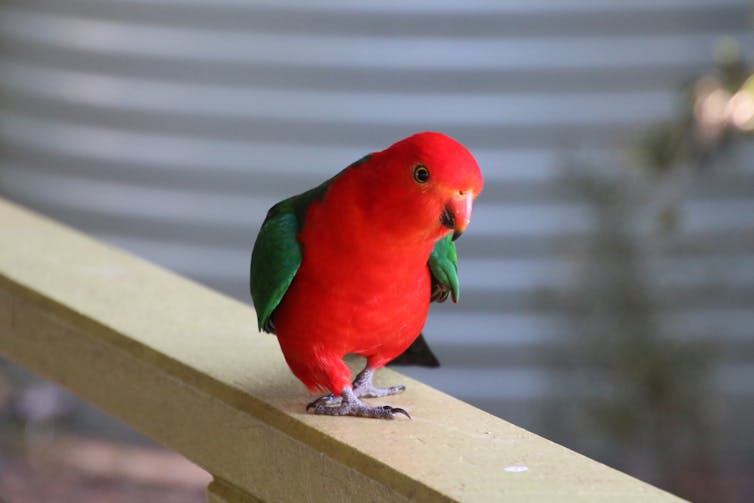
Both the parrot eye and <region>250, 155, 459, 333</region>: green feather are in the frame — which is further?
<region>250, 155, 459, 333</region>: green feather

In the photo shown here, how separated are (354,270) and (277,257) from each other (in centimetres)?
8

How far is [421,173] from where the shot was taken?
101cm

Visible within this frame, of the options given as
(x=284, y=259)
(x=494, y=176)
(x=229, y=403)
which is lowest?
(x=229, y=403)

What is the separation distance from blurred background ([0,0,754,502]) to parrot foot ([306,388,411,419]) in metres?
2.50

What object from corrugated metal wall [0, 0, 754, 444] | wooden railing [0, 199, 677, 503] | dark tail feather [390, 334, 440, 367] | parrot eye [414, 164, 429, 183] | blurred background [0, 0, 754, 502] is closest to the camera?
wooden railing [0, 199, 677, 503]

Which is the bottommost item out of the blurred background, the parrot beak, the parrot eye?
the parrot beak

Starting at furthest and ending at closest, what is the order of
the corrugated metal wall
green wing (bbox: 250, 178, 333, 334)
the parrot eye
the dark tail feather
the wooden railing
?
the corrugated metal wall, the dark tail feather, green wing (bbox: 250, 178, 333, 334), the parrot eye, the wooden railing

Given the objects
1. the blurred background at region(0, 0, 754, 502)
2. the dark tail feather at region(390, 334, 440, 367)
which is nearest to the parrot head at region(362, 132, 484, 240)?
the dark tail feather at region(390, 334, 440, 367)

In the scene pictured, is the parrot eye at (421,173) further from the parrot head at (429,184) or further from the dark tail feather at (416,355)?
the dark tail feather at (416,355)

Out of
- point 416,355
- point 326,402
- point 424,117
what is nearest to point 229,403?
point 326,402

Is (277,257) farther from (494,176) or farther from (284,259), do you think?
(494,176)

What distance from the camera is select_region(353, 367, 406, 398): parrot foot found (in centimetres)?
114

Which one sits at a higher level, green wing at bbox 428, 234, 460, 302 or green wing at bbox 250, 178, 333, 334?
green wing at bbox 428, 234, 460, 302

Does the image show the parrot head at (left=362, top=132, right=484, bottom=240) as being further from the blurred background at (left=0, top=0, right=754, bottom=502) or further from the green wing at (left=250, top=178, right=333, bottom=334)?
the blurred background at (left=0, top=0, right=754, bottom=502)
